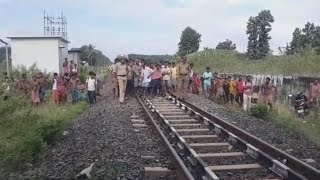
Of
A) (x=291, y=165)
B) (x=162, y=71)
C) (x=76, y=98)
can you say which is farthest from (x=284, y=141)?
(x=76, y=98)

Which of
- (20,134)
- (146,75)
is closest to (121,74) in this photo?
(146,75)

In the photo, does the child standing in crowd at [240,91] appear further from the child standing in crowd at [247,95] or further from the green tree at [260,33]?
the green tree at [260,33]

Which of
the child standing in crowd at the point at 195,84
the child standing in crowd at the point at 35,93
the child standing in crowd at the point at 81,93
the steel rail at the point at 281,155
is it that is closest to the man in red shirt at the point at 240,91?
the child standing in crowd at the point at 195,84

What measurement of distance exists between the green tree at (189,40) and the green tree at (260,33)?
52.2ft

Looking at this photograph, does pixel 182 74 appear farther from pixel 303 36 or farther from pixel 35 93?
pixel 303 36

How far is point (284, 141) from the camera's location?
32.3ft

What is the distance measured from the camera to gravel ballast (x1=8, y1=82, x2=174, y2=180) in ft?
23.8

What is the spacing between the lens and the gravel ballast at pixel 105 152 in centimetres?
725

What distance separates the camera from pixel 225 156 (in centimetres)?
791

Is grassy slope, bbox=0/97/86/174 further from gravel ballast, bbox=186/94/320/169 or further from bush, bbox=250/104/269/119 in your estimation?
bush, bbox=250/104/269/119

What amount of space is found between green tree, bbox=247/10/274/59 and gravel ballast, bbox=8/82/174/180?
38540 mm

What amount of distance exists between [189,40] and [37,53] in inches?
1446

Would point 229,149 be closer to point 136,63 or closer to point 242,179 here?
point 242,179

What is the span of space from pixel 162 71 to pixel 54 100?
470 cm
